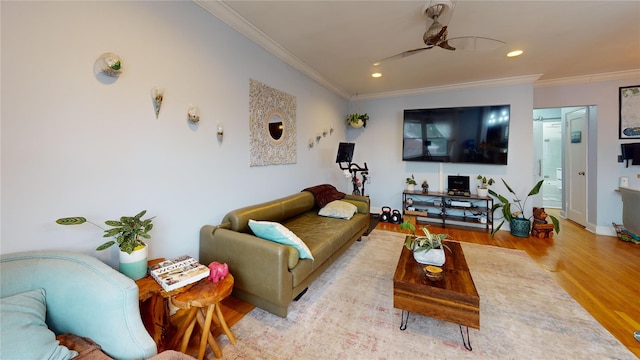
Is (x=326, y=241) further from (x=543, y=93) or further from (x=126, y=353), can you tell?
(x=543, y=93)

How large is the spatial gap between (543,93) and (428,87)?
193 cm

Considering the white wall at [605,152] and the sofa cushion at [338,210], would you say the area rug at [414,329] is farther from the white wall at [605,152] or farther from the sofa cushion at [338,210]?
the white wall at [605,152]

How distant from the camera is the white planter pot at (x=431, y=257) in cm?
192

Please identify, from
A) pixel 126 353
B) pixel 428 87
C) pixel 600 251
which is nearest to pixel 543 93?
pixel 428 87

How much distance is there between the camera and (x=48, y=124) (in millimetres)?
1295

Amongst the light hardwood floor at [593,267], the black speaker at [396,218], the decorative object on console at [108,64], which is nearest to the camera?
the decorative object on console at [108,64]

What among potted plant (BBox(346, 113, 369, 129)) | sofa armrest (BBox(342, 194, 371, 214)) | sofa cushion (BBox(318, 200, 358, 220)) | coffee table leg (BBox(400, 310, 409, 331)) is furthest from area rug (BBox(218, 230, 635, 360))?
potted plant (BBox(346, 113, 369, 129))

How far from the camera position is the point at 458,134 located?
14.2 feet

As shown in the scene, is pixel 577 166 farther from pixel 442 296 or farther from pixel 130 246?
pixel 130 246

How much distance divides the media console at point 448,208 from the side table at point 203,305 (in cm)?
393

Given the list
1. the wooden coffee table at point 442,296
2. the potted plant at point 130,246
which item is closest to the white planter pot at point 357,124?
the wooden coffee table at point 442,296

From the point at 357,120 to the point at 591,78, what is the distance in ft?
12.5

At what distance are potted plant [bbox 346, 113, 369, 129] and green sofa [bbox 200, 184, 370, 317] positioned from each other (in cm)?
284

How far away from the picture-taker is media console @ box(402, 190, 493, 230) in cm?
423
